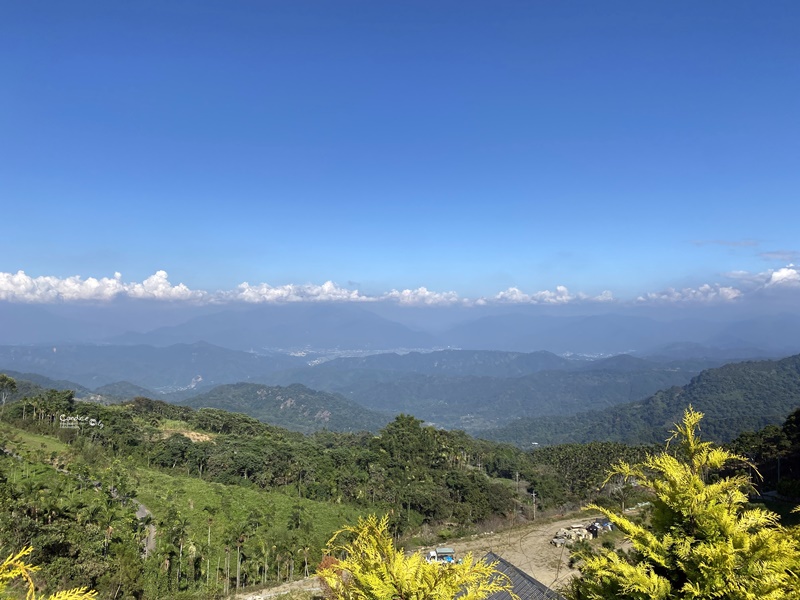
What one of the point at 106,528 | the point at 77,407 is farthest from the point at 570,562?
the point at 77,407

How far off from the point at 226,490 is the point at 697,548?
47622 mm

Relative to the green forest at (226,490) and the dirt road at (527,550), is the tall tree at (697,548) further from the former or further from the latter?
the dirt road at (527,550)

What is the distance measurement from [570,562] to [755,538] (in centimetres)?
2463

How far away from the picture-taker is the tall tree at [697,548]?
614cm

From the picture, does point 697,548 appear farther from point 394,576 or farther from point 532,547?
point 532,547

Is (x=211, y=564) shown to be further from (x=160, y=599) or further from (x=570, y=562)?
(x=570, y=562)

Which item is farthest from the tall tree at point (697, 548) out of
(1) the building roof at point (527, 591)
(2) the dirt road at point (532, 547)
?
(2) the dirt road at point (532, 547)

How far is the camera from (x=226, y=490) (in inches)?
1793

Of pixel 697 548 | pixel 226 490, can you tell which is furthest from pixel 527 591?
pixel 226 490

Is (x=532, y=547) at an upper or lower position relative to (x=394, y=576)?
lower

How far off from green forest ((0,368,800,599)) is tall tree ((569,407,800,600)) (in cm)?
755

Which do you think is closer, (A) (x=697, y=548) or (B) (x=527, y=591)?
(A) (x=697, y=548)

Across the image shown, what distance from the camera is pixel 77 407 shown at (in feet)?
205

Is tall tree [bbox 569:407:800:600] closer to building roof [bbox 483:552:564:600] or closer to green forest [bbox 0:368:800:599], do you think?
green forest [bbox 0:368:800:599]
